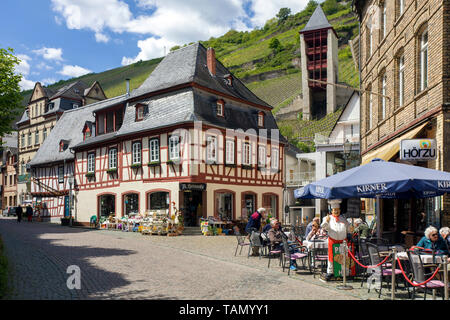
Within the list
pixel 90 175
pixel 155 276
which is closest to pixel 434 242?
pixel 155 276

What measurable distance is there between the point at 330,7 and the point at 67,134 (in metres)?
109

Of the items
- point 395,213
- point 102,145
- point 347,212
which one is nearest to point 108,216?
point 102,145

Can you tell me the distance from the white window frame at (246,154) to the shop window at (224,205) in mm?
2231

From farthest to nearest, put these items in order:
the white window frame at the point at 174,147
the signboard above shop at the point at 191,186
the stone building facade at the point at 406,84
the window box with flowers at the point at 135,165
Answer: the window box with flowers at the point at 135,165 < the white window frame at the point at 174,147 < the signboard above shop at the point at 191,186 < the stone building facade at the point at 406,84

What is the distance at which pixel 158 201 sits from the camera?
25.7 m

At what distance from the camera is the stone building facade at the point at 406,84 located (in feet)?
36.6

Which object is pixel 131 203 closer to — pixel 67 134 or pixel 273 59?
pixel 67 134

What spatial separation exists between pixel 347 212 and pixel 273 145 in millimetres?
8371

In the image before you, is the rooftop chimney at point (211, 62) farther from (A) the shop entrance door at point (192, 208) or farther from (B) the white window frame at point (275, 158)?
(A) the shop entrance door at point (192, 208)

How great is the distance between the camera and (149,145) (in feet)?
85.6

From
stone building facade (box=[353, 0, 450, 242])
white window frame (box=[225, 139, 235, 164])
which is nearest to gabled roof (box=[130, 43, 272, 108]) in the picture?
white window frame (box=[225, 139, 235, 164])

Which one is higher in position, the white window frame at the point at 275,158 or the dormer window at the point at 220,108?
the dormer window at the point at 220,108

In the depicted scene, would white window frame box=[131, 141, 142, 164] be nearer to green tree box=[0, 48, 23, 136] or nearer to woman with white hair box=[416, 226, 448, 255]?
green tree box=[0, 48, 23, 136]

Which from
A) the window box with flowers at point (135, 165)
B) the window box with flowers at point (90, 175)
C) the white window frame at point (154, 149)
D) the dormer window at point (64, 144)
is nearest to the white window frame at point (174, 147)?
the white window frame at point (154, 149)
